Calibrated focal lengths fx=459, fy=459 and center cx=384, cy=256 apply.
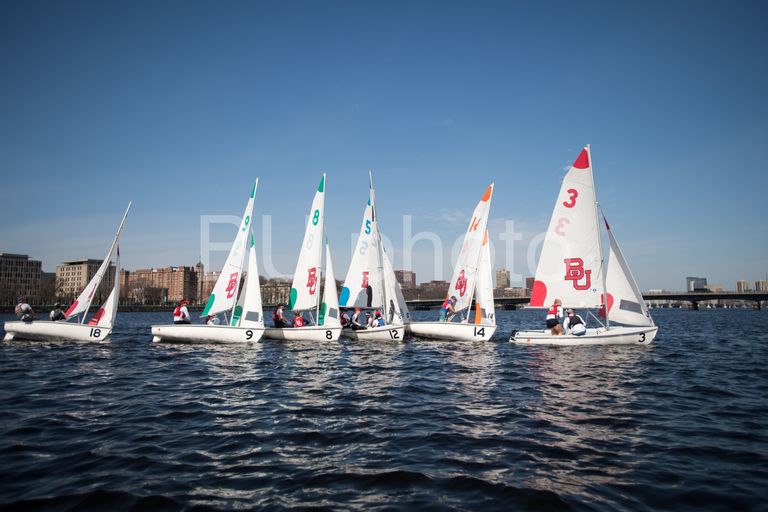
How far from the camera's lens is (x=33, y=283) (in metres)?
180

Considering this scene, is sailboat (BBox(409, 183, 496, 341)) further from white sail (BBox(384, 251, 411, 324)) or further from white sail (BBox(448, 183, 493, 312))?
white sail (BBox(384, 251, 411, 324))

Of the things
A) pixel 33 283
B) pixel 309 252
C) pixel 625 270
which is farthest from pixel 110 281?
pixel 625 270

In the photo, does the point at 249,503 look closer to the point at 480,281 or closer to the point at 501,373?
the point at 501,373


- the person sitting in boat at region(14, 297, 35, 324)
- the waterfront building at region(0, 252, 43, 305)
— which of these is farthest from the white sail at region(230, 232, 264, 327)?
the waterfront building at region(0, 252, 43, 305)

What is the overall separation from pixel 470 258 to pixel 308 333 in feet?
32.6

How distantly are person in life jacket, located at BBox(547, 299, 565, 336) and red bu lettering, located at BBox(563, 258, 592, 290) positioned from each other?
46.6 inches

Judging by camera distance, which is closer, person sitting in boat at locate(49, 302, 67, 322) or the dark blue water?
the dark blue water

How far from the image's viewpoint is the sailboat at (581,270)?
69.8 ft

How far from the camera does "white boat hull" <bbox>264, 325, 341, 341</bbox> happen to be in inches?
907

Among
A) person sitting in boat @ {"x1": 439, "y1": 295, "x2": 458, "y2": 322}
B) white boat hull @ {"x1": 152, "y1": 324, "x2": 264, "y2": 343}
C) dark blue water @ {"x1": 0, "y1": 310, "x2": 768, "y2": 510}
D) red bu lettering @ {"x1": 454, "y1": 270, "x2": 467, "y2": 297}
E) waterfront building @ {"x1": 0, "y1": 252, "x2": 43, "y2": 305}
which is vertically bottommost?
dark blue water @ {"x1": 0, "y1": 310, "x2": 768, "y2": 510}

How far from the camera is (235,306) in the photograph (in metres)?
24.0

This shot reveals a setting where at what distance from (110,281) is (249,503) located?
8437 inches

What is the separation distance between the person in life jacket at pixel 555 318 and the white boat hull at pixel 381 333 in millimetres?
7373

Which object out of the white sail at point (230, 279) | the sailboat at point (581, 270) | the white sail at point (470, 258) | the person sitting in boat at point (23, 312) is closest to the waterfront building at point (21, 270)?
the person sitting in boat at point (23, 312)
